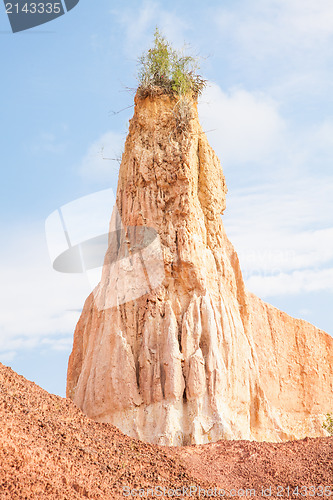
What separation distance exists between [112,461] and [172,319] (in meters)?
4.29

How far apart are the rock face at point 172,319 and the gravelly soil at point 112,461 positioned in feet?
4.40

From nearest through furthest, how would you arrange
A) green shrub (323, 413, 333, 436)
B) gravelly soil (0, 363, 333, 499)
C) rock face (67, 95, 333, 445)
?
gravelly soil (0, 363, 333, 499)
rock face (67, 95, 333, 445)
green shrub (323, 413, 333, 436)

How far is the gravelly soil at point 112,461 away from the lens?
828 centimetres

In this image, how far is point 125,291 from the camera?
13852 mm

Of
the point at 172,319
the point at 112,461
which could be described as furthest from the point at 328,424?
the point at 112,461

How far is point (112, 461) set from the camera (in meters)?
9.45

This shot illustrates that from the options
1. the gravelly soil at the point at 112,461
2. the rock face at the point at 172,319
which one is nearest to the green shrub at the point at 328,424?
the rock face at the point at 172,319

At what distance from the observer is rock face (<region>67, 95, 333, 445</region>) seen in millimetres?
12766

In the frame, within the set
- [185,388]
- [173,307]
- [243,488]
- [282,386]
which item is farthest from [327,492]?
[282,386]

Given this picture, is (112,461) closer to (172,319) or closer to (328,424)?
(172,319)

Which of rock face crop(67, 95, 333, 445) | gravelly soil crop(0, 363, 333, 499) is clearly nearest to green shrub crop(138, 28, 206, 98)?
rock face crop(67, 95, 333, 445)

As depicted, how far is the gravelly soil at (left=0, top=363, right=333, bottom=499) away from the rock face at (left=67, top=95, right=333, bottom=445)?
1343 millimetres

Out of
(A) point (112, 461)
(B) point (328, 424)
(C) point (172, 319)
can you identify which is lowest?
(A) point (112, 461)

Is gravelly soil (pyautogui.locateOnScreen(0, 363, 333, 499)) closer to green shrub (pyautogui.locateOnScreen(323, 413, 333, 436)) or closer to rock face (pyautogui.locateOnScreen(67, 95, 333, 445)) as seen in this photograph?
rock face (pyautogui.locateOnScreen(67, 95, 333, 445))
